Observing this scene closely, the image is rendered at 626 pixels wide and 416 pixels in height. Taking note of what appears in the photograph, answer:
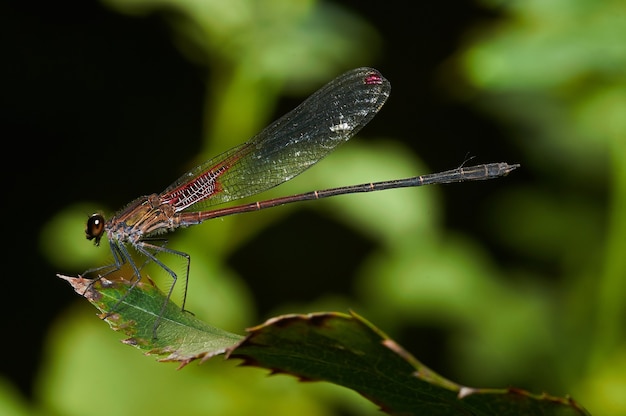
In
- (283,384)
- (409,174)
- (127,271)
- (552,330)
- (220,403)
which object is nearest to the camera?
(127,271)

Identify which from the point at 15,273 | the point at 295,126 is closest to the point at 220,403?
the point at 295,126

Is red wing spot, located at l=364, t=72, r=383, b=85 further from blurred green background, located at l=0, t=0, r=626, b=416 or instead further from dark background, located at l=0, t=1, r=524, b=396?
dark background, located at l=0, t=1, r=524, b=396

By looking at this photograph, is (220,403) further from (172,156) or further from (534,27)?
(172,156)

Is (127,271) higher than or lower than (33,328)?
higher

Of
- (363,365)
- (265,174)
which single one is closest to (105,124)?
(265,174)

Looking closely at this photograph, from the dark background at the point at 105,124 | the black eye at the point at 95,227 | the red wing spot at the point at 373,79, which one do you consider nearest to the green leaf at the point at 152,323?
the black eye at the point at 95,227

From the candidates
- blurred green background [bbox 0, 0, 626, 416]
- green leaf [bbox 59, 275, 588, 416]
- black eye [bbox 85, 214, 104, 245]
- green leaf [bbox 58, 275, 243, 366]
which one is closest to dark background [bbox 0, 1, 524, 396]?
blurred green background [bbox 0, 0, 626, 416]

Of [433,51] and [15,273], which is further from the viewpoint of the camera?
[433,51]
